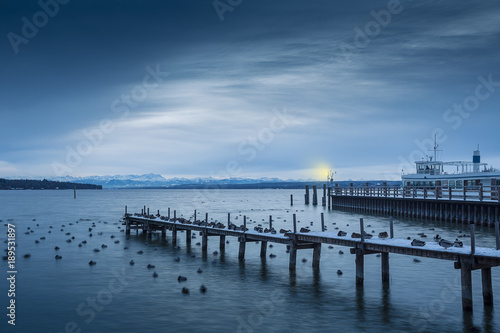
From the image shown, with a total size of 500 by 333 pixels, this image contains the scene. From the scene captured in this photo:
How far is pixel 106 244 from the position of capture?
43.6m

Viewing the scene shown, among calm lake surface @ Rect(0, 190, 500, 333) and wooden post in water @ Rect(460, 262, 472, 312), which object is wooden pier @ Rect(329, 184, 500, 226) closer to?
calm lake surface @ Rect(0, 190, 500, 333)

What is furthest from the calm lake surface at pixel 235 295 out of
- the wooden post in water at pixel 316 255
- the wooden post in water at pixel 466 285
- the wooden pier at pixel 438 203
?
the wooden pier at pixel 438 203

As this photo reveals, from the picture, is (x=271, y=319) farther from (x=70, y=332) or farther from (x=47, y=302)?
(x=47, y=302)

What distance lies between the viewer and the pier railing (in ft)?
157

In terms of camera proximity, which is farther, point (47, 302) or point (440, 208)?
point (440, 208)

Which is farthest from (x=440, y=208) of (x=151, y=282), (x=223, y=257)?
(x=151, y=282)

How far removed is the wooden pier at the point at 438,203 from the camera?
46.2 meters

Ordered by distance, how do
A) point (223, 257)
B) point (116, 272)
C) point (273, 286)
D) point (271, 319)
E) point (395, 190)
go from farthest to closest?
point (395, 190) → point (223, 257) → point (116, 272) → point (273, 286) → point (271, 319)

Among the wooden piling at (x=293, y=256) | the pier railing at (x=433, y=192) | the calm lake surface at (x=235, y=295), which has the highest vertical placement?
the pier railing at (x=433, y=192)

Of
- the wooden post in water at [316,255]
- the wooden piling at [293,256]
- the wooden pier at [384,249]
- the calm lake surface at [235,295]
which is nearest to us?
the wooden pier at [384,249]

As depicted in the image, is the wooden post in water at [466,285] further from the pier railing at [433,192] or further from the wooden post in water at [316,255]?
the pier railing at [433,192]

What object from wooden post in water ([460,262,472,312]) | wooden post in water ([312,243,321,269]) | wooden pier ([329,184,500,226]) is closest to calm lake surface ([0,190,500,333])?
wooden post in water ([460,262,472,312])

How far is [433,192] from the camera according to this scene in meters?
60.6

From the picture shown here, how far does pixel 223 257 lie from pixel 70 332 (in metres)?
16.1
